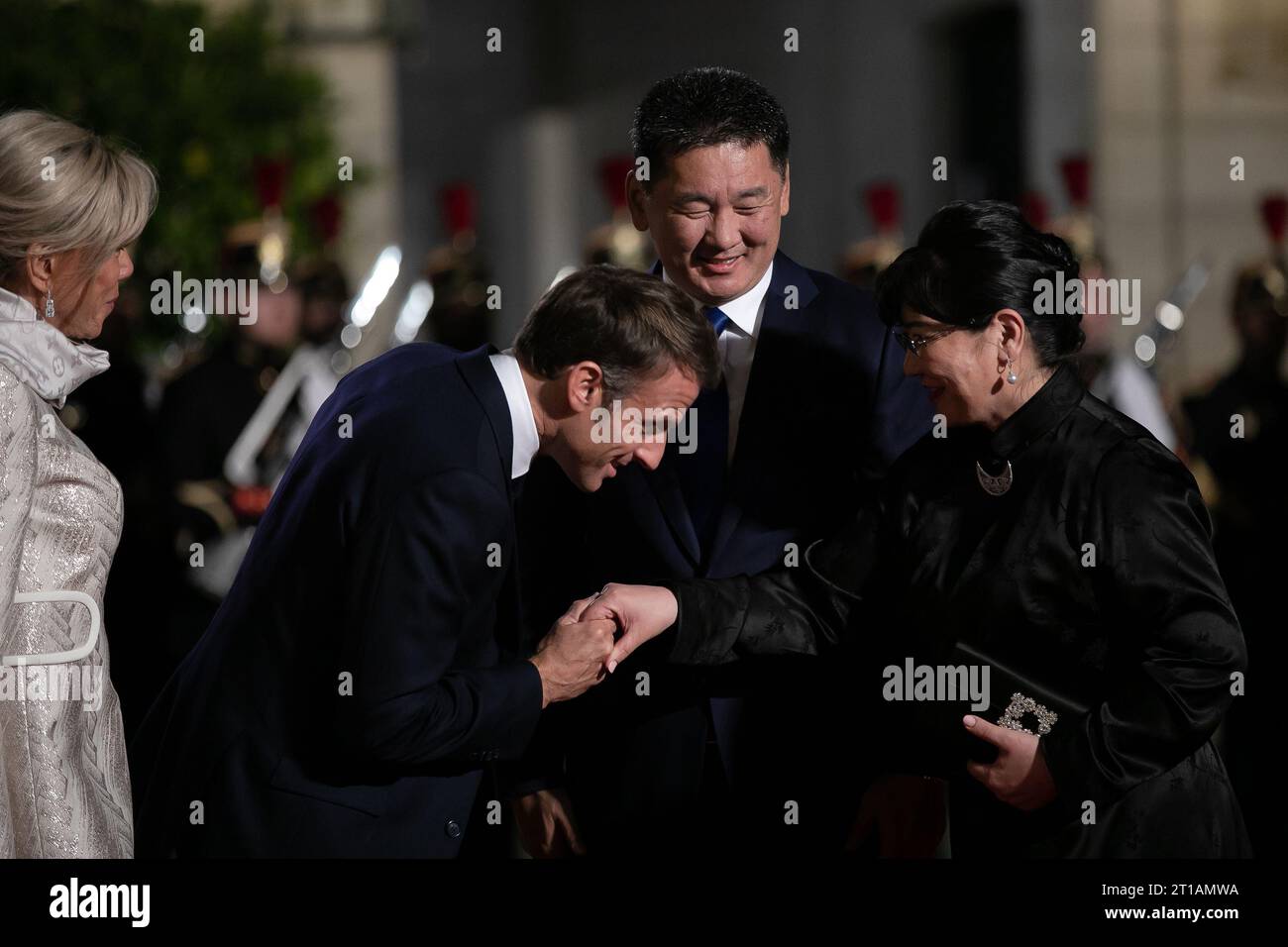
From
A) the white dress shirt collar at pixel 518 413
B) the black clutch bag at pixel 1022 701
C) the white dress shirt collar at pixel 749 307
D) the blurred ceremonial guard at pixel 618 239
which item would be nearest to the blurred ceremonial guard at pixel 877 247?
the blurred ceremonial guard at pixel 618 239

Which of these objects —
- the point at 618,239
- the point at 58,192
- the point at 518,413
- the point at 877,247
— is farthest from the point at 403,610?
the point at 877,247

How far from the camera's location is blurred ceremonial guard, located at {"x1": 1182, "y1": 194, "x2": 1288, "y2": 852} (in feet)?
21.0

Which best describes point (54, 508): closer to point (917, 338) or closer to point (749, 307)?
point (749, 307)

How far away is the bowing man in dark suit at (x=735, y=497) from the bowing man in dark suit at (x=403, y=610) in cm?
23

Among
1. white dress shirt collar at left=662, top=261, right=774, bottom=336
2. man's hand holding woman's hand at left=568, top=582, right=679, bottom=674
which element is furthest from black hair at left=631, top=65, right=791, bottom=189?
man's hand holding woman's hand at left=568, top=582, right=679, bottom=674

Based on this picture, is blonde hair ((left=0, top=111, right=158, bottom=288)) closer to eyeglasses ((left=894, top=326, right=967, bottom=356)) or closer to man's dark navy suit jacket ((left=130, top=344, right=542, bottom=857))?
man's dark navy suit jacket ((left=130, top=344, right=542, bottom=857))

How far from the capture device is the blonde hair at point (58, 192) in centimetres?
271

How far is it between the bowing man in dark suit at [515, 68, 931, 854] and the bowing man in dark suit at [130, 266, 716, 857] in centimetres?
23

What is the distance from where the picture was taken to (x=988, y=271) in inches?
109

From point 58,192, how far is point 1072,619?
1672mm

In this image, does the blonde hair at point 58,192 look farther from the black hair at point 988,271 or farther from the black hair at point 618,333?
the black hair at point 988,271

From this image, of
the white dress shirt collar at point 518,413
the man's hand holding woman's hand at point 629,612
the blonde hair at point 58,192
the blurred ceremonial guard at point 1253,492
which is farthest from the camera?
the blurred ceremonial guard at point 1253,492
